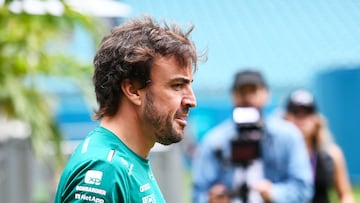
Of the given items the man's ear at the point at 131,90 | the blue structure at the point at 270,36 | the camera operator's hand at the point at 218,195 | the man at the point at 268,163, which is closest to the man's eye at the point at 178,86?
the man's ear at the point at 131,90

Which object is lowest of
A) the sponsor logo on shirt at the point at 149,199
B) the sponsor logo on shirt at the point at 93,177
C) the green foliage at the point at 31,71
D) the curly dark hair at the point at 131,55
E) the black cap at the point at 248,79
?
the sponsor logo on shirt at the point at 149,199

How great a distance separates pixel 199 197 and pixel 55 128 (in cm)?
169

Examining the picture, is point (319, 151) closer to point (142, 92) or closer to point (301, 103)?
point (301, 103)

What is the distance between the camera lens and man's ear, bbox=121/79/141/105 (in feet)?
10.0

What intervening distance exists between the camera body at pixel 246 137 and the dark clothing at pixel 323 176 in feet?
3.32

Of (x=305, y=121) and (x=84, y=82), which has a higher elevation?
(x=84, y=82)

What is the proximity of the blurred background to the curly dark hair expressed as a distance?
0.91 ft

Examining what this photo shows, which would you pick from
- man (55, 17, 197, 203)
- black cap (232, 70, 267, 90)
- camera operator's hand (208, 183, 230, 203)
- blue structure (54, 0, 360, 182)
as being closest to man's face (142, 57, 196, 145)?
man (55, 17, 197, 203)

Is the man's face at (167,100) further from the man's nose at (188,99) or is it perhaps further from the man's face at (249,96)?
the man's face at (249,96)

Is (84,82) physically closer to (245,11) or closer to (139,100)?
(139,100)

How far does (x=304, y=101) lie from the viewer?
6875mm

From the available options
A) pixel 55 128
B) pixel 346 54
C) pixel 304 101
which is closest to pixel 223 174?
pixel 304 101

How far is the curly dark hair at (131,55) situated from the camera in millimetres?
3055

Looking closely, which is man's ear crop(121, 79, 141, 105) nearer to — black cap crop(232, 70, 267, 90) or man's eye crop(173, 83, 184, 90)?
man's eye crop(173, 83, 184, 90)
